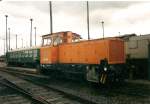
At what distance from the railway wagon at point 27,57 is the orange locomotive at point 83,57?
4010 mm

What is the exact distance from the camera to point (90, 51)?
1453cm

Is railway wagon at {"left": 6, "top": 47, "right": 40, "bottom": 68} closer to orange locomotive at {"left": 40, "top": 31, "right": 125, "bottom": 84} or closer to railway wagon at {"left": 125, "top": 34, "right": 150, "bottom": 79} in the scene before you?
orange locomotive at {"left": 40, "top": 31, "right": 125, "bottom": 84}

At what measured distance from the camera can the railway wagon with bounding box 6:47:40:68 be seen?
24062mm

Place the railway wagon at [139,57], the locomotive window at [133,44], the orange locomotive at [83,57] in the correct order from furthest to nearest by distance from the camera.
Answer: the locomotive window at [133,44] < the railway wagon at [139,57] < the orange locomotive at [83,57]

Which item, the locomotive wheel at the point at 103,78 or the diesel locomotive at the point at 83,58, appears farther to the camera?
the diesel locomotive at the point at 83,58

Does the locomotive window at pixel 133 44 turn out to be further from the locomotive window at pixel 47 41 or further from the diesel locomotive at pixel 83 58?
the locomotive window at pixel 47 41

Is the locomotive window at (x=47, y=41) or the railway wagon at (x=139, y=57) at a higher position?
the locomotive window at (x=47, y=41)

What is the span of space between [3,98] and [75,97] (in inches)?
133

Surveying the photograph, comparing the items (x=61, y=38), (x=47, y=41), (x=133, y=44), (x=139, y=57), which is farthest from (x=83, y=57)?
(x=133, y=44)

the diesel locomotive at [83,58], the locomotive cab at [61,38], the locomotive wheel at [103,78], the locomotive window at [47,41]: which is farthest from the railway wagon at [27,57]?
the locomotive wheel at [103,78]

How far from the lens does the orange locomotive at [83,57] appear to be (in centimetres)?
1349

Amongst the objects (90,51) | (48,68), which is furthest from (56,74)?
(90,51)

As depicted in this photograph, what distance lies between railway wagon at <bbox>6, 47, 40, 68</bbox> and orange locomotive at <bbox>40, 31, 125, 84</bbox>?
401 cm

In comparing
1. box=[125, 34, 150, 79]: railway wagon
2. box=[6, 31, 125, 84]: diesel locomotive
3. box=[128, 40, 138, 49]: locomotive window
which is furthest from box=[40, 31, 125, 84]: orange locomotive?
box=[128, 40, 138, 49]: locomotive window
